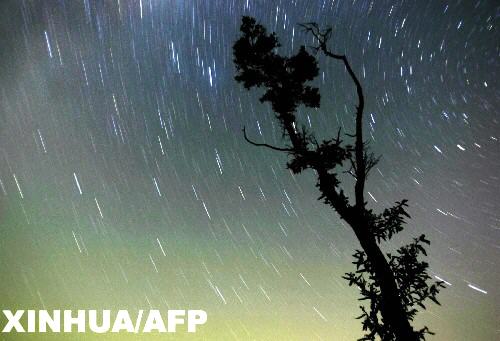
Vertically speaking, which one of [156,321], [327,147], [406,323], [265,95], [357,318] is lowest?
[406,323]

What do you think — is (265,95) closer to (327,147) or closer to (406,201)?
(327,147)

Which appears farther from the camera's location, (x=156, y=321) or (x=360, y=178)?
(x=156, y=321)

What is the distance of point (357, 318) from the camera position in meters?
5.57

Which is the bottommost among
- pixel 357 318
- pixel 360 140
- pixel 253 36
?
pixel 357 318

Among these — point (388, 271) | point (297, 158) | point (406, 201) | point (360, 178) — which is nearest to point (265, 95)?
point (297, 158)

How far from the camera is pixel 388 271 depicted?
526cm

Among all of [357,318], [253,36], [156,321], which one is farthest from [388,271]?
[156,321]

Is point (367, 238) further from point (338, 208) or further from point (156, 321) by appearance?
point (156, 321)

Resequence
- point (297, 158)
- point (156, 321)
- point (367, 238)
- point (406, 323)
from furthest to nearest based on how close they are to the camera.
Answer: point (156, 321)
point (297, 158)
point (367, 238)
point (406, 323)

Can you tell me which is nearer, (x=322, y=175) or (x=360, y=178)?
(x=360, y=178)

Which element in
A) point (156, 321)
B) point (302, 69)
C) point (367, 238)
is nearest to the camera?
point (367, 238)

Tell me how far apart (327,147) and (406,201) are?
1535mm

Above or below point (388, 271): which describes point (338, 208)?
above

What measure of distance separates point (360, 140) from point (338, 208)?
1.09 m
